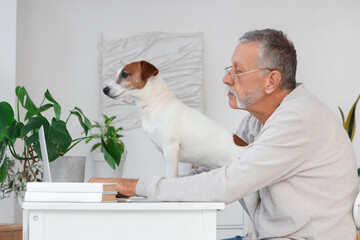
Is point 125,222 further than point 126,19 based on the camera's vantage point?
No

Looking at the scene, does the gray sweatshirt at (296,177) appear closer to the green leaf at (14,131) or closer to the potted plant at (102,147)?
the green leaf at (14,131)

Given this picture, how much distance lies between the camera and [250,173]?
135 centimetres

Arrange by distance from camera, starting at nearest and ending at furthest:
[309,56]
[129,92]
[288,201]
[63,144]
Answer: [288,201] → [63,144] → [129,92] → [309,56]

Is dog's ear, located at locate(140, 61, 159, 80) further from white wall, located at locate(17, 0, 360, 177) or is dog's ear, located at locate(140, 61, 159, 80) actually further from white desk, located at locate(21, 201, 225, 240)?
white wall, located at locate(17, 0, 360, 177)

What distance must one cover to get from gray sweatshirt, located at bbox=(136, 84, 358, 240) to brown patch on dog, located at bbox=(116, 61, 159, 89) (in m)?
1.04

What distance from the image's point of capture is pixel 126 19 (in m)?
4.31

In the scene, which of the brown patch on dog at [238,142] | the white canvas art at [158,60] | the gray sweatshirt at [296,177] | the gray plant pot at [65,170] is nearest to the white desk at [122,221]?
the gray sweatshirt at [296,177]

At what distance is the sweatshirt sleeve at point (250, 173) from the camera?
1.31m

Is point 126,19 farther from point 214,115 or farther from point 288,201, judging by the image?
point 288,201

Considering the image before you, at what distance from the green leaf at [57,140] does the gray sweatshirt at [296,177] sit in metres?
0.60

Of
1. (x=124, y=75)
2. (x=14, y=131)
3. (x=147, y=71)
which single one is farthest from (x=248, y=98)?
(x=14, y=131)

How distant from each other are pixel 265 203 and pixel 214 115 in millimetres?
2830

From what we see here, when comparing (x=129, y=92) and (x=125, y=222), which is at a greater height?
(x=129, y=92)

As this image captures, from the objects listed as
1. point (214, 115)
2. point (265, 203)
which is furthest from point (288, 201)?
point (214, 115)
